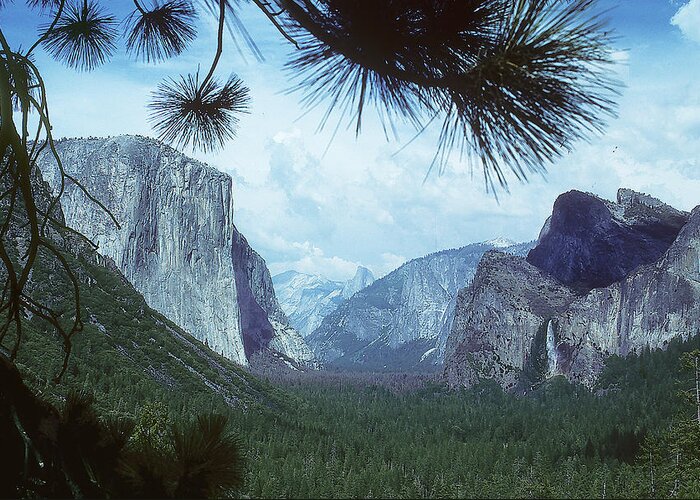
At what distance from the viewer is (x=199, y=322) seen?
116750 millimetres

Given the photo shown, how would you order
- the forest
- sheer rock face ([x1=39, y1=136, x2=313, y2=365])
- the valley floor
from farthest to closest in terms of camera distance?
1. sheer rock face ([x1=39, y1=136, x2=313, y2=365])
2. the valley floor
3. the forest

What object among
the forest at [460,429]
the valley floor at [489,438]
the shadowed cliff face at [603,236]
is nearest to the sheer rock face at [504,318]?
the shadowed cliff face at [603,236]

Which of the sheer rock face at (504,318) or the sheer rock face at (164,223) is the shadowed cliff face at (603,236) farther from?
the sheer rock face at (164,223)

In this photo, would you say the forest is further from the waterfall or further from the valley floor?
the waterfall

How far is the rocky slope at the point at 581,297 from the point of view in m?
91.6

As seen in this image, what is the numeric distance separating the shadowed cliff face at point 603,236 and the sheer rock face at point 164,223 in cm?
6676

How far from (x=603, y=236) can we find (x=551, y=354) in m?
24.1

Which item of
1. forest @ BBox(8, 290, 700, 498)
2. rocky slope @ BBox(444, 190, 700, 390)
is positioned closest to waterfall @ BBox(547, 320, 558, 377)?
rocky slope @ BBox(444, 190, 700, 390)

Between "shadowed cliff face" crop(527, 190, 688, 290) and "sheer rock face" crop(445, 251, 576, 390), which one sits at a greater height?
"shadowed cliff face" crop(527, 190, 688, 290)

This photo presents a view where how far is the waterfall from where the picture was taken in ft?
357

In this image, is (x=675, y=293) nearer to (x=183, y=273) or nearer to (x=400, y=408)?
(x=400, y=408)

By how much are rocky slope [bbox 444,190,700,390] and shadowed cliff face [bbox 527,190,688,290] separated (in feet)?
0.60

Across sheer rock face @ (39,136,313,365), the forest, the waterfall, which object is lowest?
the forest

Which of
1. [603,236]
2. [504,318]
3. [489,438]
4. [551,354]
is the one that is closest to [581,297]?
[551,354]
